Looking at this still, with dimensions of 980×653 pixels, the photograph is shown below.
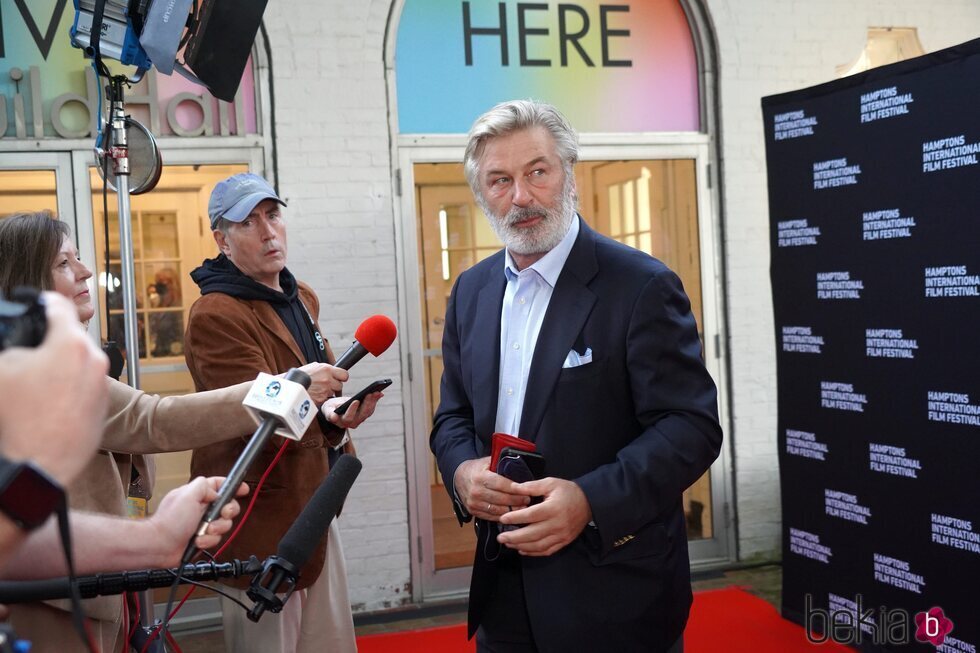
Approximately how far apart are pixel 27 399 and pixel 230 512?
451 millimetres

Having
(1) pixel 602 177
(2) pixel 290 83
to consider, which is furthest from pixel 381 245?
(1) pixel 602 177

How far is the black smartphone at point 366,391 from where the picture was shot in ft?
6.47

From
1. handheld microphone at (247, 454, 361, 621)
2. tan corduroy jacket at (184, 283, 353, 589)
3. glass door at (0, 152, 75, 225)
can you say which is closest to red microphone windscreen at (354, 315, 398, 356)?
handheld microphone at (247, 454, 361, 621)

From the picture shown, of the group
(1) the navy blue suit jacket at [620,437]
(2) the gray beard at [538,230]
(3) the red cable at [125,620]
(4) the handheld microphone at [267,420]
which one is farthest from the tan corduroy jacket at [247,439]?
(4) the handheld microphone at [267,420]

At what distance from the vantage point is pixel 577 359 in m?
1.86

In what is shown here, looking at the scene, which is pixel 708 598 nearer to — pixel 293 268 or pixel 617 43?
pixel 293 268

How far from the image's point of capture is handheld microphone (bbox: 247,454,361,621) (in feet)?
4.02

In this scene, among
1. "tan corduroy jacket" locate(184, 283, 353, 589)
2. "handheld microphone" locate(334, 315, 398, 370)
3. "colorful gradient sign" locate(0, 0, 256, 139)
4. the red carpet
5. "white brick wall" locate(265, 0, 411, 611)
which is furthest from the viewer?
"white brick wall" locate(265, 0, 411, 611)

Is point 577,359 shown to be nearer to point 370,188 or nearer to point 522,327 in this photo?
point 522,327

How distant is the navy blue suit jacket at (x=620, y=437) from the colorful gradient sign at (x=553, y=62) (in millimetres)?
2858

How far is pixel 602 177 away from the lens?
15.9ft

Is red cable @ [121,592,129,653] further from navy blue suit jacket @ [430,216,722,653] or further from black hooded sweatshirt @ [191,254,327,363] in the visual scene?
black hooded sweatshirt @ [191,254,327,363]

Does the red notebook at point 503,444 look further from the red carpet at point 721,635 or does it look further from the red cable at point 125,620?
the red carpet at point 721,635

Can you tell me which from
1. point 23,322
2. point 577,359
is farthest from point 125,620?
point 23,322
